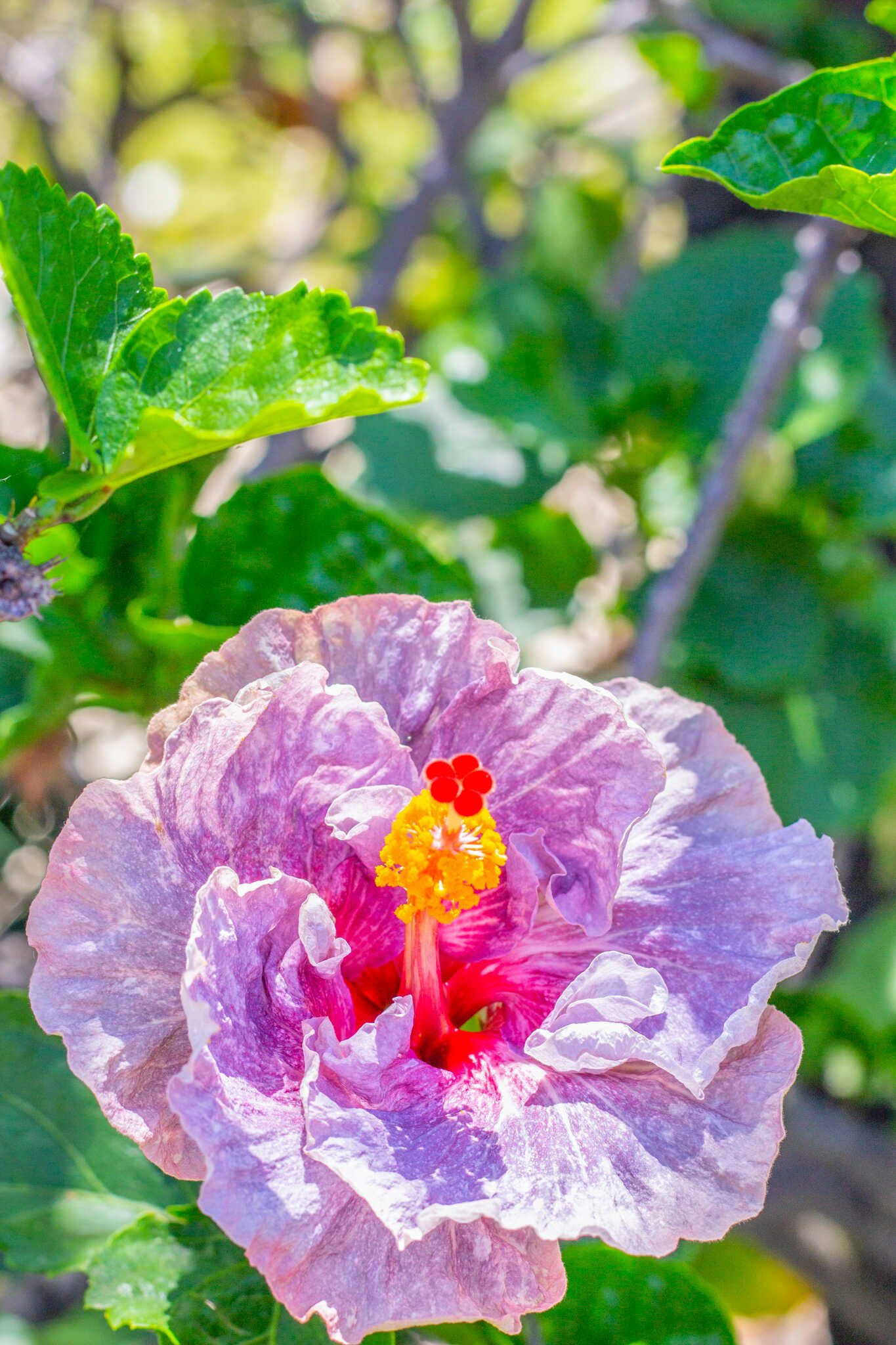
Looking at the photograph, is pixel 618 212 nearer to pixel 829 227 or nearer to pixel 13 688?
pixel 829 227

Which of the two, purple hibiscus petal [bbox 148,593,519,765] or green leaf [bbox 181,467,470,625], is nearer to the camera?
purple hibiscus petal [bbox 148,593,519,765]

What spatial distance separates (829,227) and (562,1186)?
119 cm

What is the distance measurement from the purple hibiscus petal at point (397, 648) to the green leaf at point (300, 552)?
0.25m

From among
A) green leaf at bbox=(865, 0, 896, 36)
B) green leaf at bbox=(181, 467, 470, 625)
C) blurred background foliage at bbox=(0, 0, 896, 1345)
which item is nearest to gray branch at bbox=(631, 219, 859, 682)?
blurred background foliage at bbox=(0, 0, 896, 1345)

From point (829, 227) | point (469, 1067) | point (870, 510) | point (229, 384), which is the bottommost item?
point (870, 510)

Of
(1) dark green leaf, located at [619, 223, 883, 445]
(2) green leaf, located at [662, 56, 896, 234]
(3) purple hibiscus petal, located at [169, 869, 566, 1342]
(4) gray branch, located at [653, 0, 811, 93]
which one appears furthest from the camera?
(1) dark green leaf, located at [619, 223, 883, 445]

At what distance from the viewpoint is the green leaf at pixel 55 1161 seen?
97 centimetres

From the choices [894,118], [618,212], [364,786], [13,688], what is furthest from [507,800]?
[618,212]

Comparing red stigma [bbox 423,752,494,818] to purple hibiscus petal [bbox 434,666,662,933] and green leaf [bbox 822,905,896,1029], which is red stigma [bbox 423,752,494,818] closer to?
purple hibiscus petal [bbox 434,666,662,933]

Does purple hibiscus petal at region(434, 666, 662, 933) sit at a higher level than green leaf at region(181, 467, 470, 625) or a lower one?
lower

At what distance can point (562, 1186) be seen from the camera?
0.67 metres

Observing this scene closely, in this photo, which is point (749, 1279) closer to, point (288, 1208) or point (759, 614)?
point (759, 614)

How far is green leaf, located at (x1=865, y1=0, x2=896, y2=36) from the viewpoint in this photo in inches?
33.8

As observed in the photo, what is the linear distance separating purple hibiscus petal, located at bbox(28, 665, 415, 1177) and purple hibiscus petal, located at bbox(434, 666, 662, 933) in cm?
7
